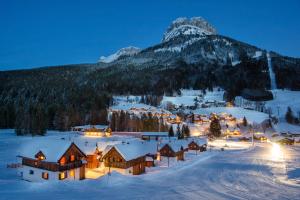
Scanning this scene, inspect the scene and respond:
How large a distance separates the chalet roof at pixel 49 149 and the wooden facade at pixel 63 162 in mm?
460

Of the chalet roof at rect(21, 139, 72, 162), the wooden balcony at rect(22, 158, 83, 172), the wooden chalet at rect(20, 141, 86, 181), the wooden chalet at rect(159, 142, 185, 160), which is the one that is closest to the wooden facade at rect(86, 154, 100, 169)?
the wooden chalet at rect(20, 141, 86, 181)

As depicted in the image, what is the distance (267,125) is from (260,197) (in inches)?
5270

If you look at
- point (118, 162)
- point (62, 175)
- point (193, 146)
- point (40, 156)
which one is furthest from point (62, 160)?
Answer: point (193, 146)

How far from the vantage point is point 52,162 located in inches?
1753

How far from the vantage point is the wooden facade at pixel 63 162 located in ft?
146

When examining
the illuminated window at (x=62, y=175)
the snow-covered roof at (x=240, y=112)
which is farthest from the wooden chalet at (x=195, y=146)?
the snow-covered roof at (x=240, y=112)

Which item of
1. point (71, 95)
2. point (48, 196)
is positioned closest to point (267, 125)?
point (71, 95)

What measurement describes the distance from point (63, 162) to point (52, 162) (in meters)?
1.70

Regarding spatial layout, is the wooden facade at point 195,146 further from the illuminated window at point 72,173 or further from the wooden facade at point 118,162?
the illuminated window at point 72,173

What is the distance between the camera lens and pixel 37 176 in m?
45.4

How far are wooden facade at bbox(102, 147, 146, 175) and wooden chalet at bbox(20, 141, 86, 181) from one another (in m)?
4.27

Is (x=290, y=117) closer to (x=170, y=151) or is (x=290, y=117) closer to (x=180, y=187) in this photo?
(x=170, y=151)

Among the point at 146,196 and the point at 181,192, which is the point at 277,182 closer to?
the point at 181,192

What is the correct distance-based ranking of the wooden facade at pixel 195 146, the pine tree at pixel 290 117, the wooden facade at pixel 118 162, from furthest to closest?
the pine tree at pixel 290 117, the wooden facade at pixel 195 146, the wooden facade at pixel 118 162
